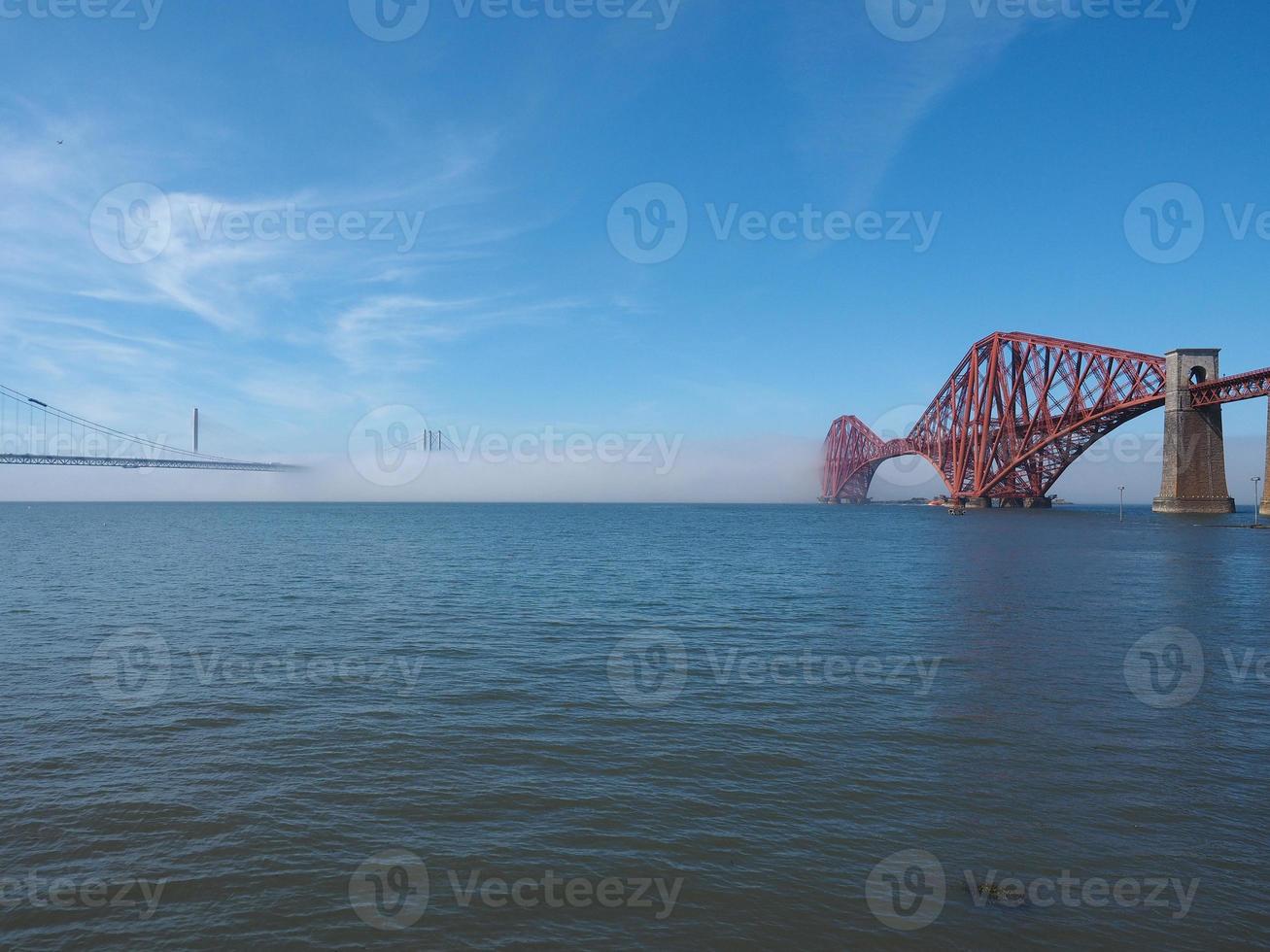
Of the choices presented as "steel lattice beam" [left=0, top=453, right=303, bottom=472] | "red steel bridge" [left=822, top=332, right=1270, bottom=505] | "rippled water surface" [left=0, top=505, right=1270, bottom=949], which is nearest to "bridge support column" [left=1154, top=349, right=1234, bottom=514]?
"red steel bridge" [left=822, top=332, right=1270, bottom=505]

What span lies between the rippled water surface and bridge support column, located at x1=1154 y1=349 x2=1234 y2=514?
7756 cm

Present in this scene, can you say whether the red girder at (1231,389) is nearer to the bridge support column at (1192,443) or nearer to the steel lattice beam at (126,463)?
the bridge support column at (1192,443)

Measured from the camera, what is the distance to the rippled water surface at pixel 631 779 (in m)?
7.19

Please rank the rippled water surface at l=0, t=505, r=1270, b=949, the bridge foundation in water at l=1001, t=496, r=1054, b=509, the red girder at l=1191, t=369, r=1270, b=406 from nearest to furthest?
the rippled water surface at l=0, t=505, r=1270, b=949 → the red girder at l=1191, t=369, r=1270, b=406 → the bridge foundation in water at l=1001, t=496, r=1054, b=509

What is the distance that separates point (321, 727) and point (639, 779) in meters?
6.43

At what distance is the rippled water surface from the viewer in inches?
283

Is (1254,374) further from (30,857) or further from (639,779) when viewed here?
(30,857)

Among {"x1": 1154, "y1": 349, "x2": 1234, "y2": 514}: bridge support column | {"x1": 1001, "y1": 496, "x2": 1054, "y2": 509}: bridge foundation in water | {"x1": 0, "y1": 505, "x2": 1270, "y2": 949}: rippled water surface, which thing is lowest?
{"x1": 0, "y1": 505, "x2": 1270, "y2": 949}: rippled water surface

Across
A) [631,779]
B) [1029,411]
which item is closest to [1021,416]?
[1029,411]

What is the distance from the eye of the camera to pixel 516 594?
3039cm

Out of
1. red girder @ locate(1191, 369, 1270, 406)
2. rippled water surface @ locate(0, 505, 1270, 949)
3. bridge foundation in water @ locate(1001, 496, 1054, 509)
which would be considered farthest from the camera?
bridge foundation in water @ locate(1001, 496, 1054, 509)

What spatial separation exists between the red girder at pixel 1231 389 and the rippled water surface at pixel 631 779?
70763 millimetres

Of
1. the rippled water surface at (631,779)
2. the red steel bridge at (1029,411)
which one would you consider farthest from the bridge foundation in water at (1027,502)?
the rippled water surface at (631,779)

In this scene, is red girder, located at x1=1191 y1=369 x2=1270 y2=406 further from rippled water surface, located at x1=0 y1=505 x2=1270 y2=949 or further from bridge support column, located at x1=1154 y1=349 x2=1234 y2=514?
rippled water surface, located at x1=0 y1=505 x2=1270 y2=949
